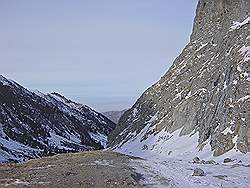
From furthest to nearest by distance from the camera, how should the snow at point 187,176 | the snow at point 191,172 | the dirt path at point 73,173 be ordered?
1. the snow at point 191,172
2. the snow at point 187,176
3. the dirt path at point 73,173

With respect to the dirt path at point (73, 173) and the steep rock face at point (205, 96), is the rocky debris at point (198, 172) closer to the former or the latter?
the dirt path at point (73, 173)

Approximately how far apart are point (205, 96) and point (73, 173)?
121ft

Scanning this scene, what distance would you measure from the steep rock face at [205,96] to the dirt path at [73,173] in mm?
15376

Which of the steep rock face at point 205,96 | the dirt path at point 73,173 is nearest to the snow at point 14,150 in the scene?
the steep rock face at point 205,96

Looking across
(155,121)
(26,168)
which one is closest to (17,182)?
(26,168)

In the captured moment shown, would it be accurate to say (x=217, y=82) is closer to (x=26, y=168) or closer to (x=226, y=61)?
(x=226, y=61)

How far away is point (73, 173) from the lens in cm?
2298

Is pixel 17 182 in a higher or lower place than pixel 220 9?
lower

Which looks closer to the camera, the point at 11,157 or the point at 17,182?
the point at 17,182

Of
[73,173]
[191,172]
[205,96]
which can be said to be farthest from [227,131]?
[73,173]

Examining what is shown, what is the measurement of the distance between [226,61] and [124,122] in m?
50.7

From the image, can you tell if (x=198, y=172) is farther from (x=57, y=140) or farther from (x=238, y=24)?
(x=57, y=140)

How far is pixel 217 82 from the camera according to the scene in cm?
5359

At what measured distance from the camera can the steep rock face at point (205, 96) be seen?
4222cm
